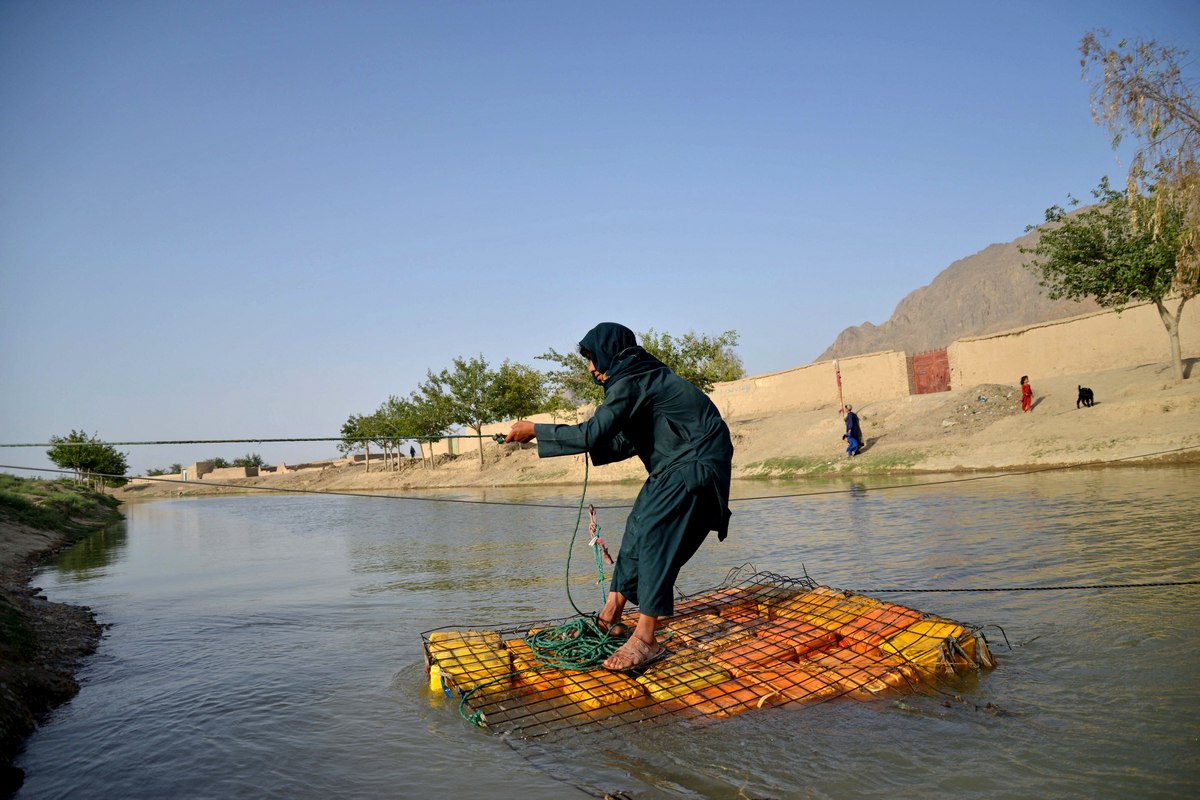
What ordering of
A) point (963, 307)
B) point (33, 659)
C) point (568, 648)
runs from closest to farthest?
point (568, 648)
point (33, 659)
point (963, 307)

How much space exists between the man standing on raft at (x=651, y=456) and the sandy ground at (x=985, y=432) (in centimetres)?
874

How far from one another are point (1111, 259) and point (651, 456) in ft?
71.3

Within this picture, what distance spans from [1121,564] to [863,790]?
18.3 feet

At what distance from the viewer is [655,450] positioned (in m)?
5.29

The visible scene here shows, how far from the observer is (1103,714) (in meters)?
4.01

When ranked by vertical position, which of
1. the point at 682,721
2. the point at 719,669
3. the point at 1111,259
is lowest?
the point at 682,721

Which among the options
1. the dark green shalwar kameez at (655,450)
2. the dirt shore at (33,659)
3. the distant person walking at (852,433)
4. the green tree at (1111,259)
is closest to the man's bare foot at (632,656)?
the dark green shalwar kameez at (655,450)

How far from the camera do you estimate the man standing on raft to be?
16.0 feet

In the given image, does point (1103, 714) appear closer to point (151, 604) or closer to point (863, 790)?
point (863, 790)

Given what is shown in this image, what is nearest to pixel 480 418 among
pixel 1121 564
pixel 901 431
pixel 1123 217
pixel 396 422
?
pixel 396 422

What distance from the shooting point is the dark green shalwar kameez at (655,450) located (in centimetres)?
488

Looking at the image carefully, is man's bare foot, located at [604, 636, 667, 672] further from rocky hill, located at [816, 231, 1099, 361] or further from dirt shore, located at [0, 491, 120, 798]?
rocky hill, located at [816, 231, 1099, 361]

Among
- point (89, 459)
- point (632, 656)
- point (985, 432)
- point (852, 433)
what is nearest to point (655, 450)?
A: point (632, 656)

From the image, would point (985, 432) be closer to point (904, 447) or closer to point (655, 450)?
point (904, 447)
